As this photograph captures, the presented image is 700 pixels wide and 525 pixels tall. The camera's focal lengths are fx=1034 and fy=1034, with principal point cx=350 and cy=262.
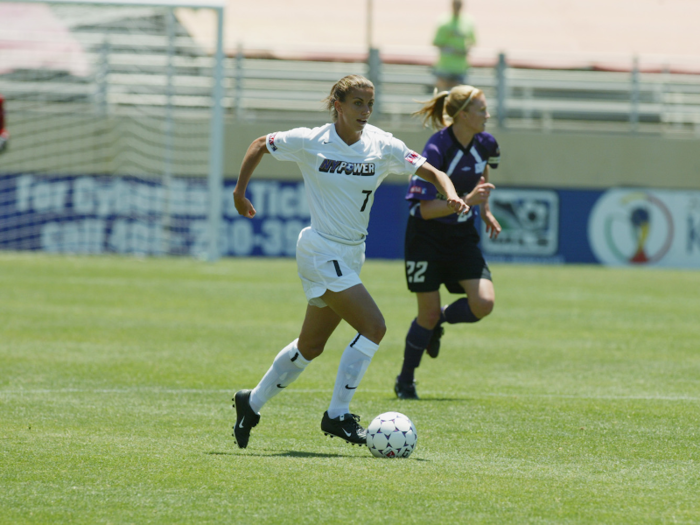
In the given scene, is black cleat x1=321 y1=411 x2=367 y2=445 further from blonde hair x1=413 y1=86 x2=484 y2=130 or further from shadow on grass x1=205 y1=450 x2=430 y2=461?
blonde hair x1=413 y1=86 x2=484 y2=130

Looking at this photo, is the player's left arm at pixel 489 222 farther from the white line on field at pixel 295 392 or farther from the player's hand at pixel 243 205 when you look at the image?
the player's hand at pixel 243 205

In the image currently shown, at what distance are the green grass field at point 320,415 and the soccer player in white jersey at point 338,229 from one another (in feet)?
1.04

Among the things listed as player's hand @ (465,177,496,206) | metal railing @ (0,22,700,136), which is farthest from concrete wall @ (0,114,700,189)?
player's hand @ (465,177,496,206)

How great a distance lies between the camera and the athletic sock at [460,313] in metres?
7.54

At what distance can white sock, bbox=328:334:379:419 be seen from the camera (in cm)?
570

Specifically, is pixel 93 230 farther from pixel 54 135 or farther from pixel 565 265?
A: pixel 565 265

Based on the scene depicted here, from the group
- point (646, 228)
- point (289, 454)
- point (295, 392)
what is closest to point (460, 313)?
point (295, 392)

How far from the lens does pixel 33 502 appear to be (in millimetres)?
4367

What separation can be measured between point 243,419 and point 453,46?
15824 millimetres

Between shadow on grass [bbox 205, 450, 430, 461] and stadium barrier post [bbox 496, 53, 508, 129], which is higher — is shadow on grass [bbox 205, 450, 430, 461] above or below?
below

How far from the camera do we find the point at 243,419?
19.0 ft

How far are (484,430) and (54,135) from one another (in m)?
16.1

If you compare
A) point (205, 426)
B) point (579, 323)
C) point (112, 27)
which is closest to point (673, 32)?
point (112, 27)

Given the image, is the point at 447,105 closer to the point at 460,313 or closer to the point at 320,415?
the point at 460,313
